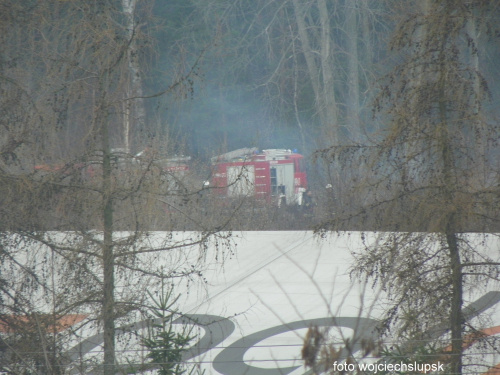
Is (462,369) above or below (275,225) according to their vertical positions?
below

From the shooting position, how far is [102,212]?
6.28 metres

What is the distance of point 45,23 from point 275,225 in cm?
902

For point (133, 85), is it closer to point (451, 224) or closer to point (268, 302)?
point (268, 302)

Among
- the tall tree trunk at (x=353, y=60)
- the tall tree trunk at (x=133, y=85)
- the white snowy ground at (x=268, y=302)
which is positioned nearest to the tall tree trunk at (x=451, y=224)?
the white snowy ground at (x=268, y=302)

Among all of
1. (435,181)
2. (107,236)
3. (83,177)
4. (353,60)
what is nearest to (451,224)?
(435,181)

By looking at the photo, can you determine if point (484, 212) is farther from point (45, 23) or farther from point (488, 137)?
point (45, 23)

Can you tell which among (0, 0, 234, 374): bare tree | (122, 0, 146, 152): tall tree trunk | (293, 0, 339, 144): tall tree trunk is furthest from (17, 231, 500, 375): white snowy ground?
(293, 0, 339, 144): tall tree trunk

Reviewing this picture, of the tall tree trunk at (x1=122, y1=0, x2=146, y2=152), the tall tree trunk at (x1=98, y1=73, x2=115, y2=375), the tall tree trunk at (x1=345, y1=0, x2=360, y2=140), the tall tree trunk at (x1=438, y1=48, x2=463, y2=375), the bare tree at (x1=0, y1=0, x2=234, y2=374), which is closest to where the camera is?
the tall tree trunk at (x1=438, y1=48, x2=463, y2=375)

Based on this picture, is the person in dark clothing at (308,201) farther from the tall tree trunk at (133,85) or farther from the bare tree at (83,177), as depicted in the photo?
the bare tree at (83,177)

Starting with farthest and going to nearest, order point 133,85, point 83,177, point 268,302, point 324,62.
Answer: point 324,62 < point 268,302 < point 133,85 < point 83,177

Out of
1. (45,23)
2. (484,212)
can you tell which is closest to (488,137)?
(484,212)

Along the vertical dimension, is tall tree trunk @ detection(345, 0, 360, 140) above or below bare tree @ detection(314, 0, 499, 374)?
above

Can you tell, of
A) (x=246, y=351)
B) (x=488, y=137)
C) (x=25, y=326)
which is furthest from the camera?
(x=246, y=351)

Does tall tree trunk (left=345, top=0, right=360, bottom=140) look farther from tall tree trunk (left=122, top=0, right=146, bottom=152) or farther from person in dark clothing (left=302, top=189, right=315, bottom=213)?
tall tree trunk (left=122, top=0, right=146, bottom=152)
